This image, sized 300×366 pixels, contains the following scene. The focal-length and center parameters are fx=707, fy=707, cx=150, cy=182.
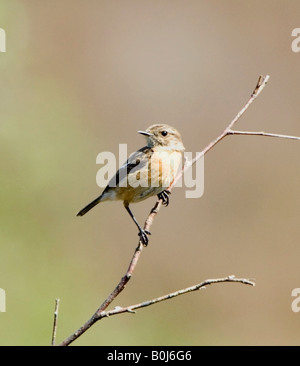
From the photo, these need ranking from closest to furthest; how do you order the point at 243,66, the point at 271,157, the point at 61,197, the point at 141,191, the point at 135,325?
the point at 141,191 → the point at 135,325 → the point at 61,197 → the point at 271,157 → the point at 243,66

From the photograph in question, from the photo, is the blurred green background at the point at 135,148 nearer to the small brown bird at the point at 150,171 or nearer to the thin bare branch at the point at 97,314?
the small brown bird at the point at 150,171

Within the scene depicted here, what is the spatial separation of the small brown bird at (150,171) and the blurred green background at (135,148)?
10.6 feet

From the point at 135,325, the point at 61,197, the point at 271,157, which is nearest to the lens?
the point at 135,325

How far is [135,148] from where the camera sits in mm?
11312

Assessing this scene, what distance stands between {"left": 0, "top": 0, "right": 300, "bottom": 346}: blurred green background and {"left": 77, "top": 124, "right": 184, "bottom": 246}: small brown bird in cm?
322

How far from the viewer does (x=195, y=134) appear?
12055 millimetres

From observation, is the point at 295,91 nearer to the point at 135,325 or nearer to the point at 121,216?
the point at 121,216

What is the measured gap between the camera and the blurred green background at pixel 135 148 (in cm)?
1001

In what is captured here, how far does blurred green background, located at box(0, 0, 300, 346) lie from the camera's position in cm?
1001

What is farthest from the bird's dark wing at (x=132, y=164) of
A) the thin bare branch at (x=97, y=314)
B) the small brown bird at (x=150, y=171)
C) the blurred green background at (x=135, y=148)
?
the blurred green background at (x=135, y=148)

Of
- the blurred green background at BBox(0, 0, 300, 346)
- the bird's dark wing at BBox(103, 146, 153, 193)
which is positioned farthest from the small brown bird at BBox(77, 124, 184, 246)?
the blurred green background at BBox(0, 0, 300, 346)

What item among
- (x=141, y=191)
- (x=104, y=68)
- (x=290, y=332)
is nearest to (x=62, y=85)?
(x=104, y=68)

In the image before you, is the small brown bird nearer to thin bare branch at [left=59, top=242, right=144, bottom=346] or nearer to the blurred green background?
thin bare branch at [left=59, top=242, right=144, bottom=346]

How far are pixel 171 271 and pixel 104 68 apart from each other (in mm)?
4302
